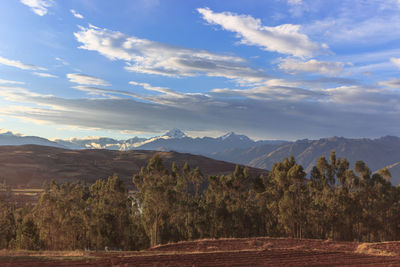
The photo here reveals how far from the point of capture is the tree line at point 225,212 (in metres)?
76.8

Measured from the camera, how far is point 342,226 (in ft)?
290

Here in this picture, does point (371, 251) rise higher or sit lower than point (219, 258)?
lower

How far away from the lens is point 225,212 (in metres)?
87.6

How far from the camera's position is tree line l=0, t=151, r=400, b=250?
76812 millimetres

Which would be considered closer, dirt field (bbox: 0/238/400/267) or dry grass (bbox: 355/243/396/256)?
dirt field (bbox: 0/238/400/267)

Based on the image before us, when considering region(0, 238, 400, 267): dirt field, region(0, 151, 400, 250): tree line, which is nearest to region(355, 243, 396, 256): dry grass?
region(0, 238, 400, 267): dirt field

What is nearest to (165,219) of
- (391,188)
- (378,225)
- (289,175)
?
(289,175)

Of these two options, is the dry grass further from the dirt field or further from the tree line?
the tree line

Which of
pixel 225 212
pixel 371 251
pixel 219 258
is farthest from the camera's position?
pixel 225 212

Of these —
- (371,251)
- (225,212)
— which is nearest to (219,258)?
(371,251)

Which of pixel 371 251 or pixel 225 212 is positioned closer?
pixel 371 251

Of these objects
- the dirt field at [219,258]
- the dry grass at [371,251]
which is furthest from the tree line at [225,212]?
the dirt field at [219,258]

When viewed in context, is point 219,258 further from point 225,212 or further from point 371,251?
point 225,212

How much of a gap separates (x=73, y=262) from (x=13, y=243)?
53.3m
